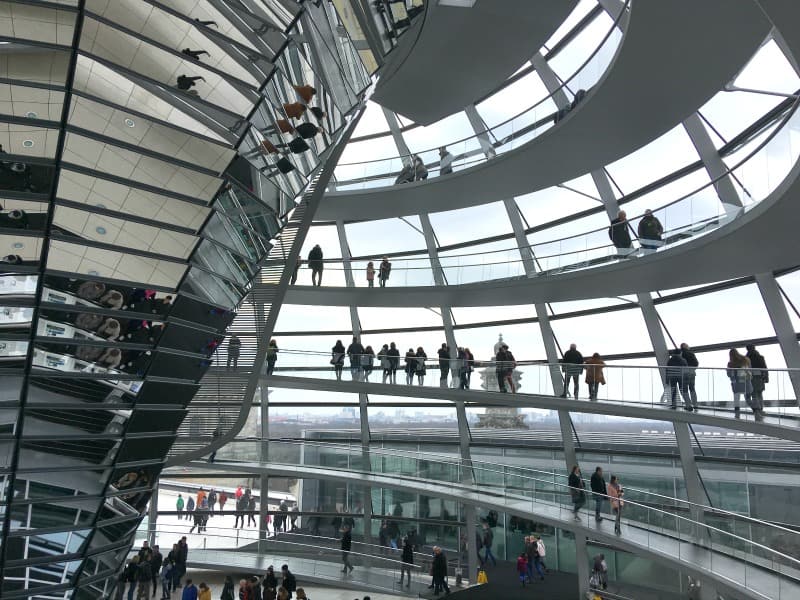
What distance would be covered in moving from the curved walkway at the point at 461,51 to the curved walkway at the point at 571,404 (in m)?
8.34

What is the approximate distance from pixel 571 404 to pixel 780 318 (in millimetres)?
5487

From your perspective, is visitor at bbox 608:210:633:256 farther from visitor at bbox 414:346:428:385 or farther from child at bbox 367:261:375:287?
child at bbox 367:261:375:287

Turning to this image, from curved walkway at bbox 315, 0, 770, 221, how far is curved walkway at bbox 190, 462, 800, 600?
8.99m

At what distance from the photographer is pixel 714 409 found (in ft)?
52.0

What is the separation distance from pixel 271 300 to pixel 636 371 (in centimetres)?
895

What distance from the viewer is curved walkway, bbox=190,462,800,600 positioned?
13.8 meters

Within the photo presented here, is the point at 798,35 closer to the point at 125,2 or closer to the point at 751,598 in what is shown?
the point at 125,2

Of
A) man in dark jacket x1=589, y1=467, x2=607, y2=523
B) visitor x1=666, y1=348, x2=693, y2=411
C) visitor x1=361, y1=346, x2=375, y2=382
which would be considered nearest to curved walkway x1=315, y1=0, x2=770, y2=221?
visitor x1=361, y1=346, x2=375, y2=382

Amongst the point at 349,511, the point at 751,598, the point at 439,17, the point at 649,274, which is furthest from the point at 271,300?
the point at 349,511

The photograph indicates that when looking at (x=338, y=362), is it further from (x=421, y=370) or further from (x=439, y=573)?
(x=439, y=573)

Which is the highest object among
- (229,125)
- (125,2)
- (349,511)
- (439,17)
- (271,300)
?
(439,17)

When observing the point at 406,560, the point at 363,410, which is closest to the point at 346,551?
the point at 406,560

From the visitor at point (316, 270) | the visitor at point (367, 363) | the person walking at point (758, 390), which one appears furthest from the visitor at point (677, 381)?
the visitor at point (316, 270)

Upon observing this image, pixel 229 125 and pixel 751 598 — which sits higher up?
pixel 229 125
